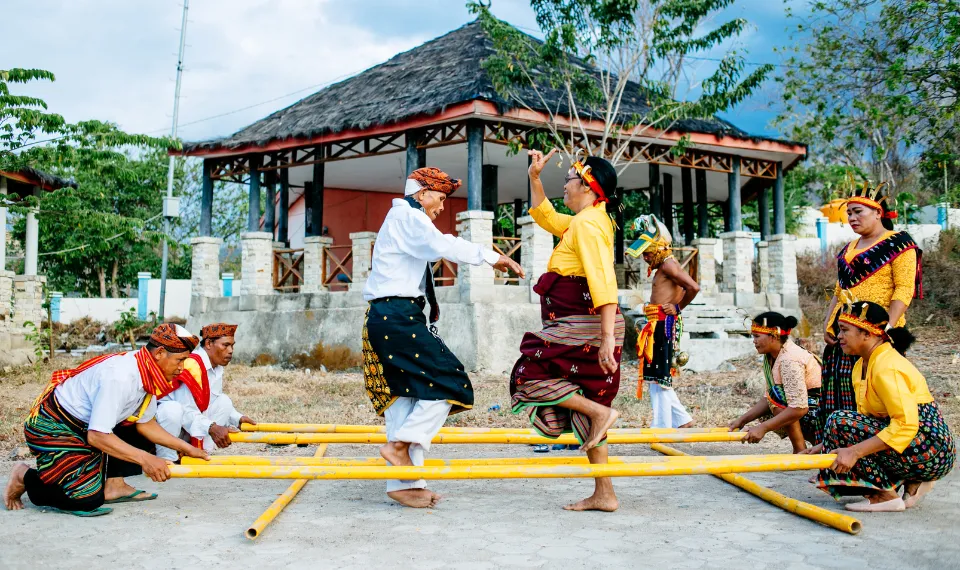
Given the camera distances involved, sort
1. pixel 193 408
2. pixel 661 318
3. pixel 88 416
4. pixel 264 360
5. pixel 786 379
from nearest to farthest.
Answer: pixel 88 416
pixel 193 408
pixel 786 379
pixel 661 318
pixel 264 360

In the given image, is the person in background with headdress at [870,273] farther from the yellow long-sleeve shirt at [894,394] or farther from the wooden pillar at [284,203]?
the wooden pillar at [284,203]

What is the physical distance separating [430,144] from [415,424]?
9.08 metres

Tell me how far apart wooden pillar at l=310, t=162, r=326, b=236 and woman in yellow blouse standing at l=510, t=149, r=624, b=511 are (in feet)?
36.1

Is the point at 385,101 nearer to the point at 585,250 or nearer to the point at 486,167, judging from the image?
the point at 486,167

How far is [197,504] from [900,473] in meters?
3.32

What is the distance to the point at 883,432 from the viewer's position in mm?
3457

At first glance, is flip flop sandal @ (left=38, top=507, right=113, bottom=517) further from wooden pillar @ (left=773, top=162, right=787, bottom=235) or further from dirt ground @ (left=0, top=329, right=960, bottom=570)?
wooden pillar @ (left=773, top=162, right=787, bottom=235)

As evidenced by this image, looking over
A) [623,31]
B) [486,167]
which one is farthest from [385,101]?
[623,31]

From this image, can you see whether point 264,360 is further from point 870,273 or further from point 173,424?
point 870,273

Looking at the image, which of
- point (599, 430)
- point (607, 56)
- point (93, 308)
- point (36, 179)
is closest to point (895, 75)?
point (607, 56)

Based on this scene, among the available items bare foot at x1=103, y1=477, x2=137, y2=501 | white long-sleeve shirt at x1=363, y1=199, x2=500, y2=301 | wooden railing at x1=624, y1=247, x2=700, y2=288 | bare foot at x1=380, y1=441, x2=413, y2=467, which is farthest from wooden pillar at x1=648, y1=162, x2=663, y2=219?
bare foot at x1=103, y1=477, x2=137, y2=501

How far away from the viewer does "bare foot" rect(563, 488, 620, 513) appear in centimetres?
366

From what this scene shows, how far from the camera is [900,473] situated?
357cm

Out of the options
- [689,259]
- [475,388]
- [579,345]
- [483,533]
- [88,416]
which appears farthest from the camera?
[689,259]
